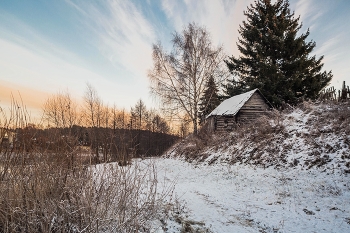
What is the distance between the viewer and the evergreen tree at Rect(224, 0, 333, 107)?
57.8ft

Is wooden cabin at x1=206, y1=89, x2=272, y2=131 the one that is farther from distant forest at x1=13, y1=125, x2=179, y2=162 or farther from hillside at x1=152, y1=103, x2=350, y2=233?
distant forest at x1=13, y1=125, x2=179, y2=162

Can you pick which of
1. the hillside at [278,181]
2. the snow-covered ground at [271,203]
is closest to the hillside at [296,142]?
the hillside at [278,181]

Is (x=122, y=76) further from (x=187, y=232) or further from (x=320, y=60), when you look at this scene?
(x=320, y=60)

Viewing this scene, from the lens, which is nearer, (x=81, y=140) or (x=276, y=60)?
(x=81, y=140)

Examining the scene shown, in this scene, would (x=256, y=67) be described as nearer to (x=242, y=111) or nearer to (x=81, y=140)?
(x=242, y=111)

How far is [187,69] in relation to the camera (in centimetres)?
1862

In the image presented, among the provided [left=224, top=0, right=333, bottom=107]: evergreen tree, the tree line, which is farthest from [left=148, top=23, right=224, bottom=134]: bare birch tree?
[left=224, top=0, right=333, bottom=107]: evergreen tree

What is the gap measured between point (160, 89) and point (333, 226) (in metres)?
16.5

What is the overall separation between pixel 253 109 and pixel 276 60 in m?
6.50

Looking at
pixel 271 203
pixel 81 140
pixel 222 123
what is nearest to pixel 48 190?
pixel 81 140

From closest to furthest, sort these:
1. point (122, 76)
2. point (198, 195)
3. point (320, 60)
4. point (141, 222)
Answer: point (141, 222), point (198, 195), point (122, 76), point (320, 60)

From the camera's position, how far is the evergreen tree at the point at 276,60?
1761cm

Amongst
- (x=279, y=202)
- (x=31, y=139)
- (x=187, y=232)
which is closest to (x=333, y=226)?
(x=279, y=202)

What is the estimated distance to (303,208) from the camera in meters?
4.52
